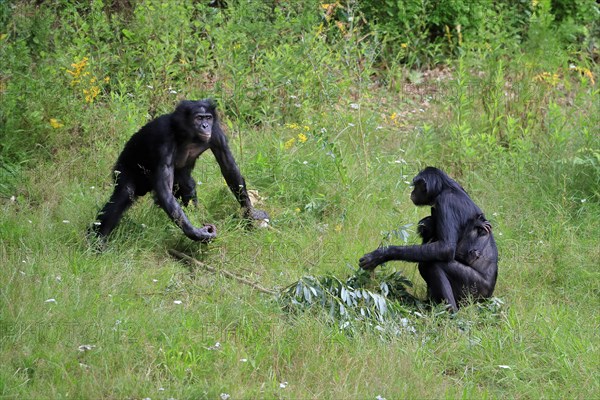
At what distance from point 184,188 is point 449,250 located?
8.66 ft

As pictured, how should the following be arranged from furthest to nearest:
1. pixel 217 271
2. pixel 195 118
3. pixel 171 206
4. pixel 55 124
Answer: pixel 55 124 → pixel 195 118 → pixel 171 206 → pixel 217 271

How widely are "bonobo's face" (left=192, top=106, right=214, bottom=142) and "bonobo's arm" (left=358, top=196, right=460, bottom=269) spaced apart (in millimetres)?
1951

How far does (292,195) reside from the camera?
884 cm

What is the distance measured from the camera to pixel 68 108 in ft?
31.1

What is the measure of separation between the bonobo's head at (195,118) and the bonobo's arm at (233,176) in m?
0.27

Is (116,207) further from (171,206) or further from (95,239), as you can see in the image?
(171,206)

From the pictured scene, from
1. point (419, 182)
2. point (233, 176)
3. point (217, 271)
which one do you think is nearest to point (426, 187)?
point (419, 182)

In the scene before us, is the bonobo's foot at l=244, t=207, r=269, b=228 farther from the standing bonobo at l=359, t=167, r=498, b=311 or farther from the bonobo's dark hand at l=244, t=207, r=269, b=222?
the standing bonobo at l=359, t=167, r=498, b=311

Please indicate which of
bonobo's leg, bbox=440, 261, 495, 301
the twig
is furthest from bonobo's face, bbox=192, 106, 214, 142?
bonobo's leg, bbox=440, 261, 495, 301

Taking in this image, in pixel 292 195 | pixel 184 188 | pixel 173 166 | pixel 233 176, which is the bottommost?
pixel 292 195

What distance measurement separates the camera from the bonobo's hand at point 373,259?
6.87m

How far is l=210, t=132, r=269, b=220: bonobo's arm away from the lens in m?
8.25

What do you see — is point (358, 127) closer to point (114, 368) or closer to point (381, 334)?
point (381, 334)

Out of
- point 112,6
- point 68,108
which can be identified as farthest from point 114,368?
point 112,6
